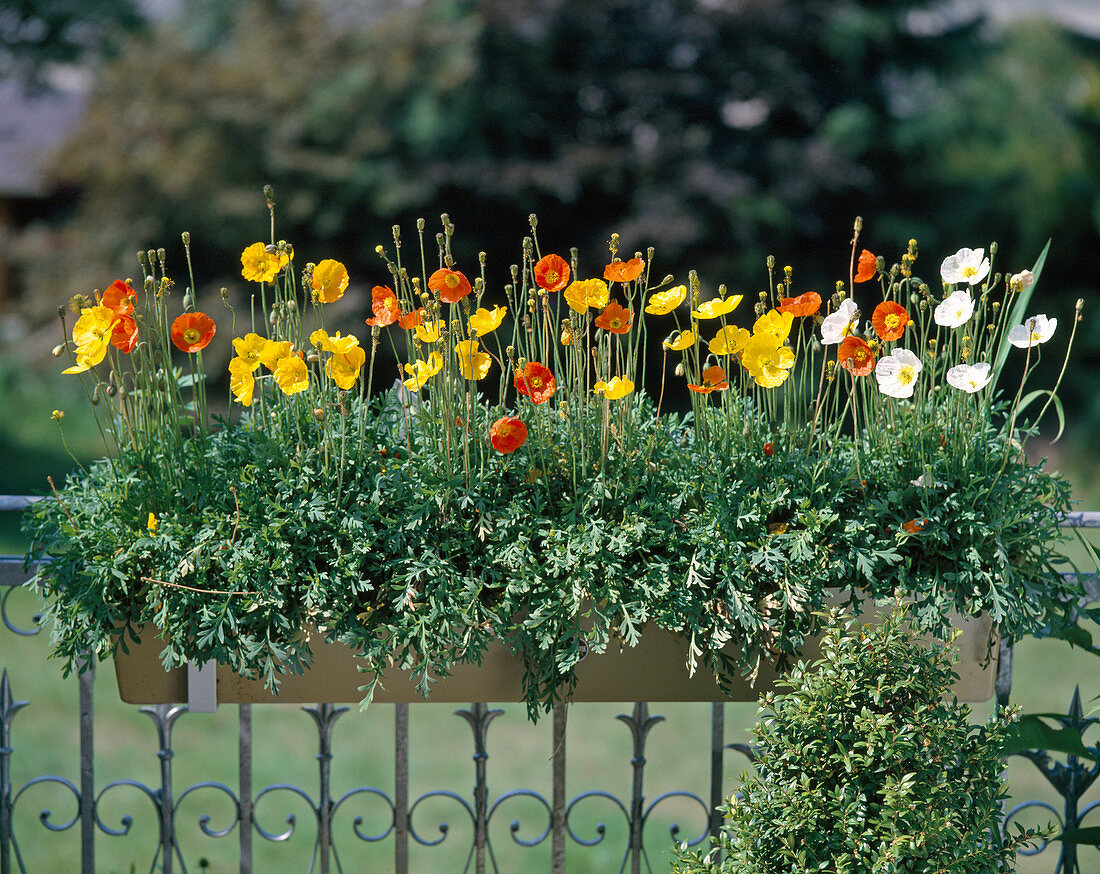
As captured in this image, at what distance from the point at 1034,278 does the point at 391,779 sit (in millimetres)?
2975

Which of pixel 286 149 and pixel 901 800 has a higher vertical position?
pixel 286 149

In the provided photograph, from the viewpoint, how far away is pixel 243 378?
1.46m

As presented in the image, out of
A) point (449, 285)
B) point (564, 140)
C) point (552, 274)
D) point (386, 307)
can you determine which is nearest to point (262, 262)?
point (386, 307)

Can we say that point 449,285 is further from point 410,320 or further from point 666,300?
point 666,300

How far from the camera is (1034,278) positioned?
1.50 m

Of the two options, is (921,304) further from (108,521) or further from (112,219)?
(112,219)

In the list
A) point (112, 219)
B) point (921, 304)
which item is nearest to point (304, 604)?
point (921, 304)

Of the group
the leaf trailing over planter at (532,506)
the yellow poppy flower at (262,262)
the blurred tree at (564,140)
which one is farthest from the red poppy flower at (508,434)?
the blurred tree at (564,140)

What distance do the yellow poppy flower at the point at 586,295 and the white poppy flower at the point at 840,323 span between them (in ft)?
1.15

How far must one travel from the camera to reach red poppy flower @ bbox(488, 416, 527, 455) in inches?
55.0

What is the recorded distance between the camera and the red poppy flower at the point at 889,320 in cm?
146

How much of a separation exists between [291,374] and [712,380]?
65 cm

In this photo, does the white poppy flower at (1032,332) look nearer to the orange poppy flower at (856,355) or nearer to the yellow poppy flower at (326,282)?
the orange poppy flower at (856,355)

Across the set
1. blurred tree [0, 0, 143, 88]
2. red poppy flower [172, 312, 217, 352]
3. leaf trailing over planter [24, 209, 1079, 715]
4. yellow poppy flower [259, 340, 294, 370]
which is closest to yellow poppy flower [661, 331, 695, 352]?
leaf trailing over planter [24, 209, 1079, 715]
